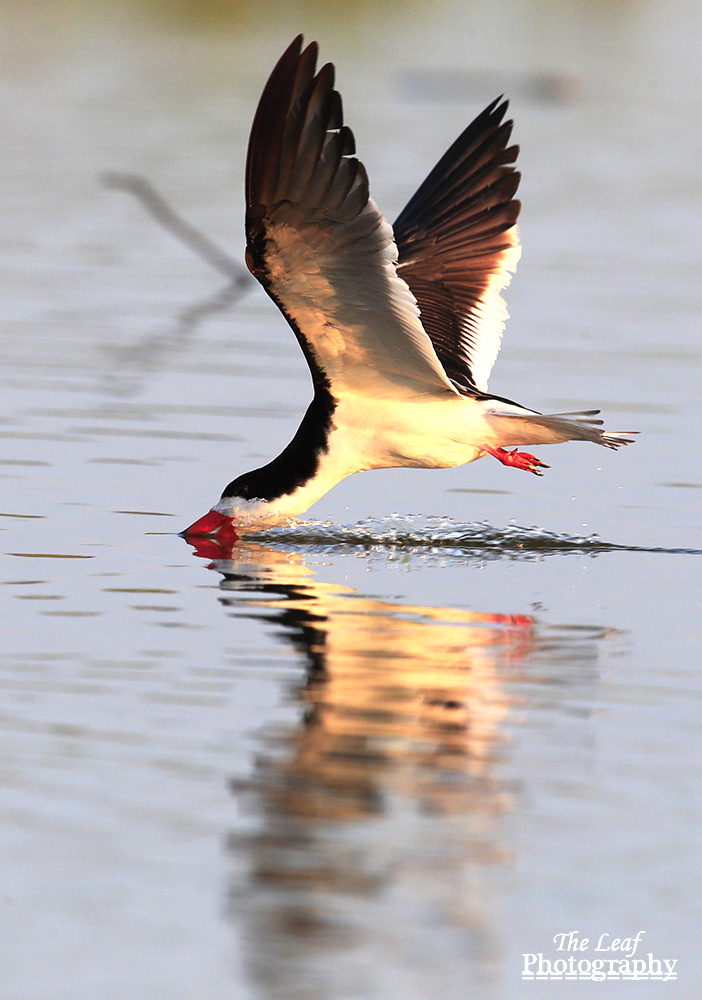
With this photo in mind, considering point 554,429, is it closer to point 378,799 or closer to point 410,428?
point 410,428

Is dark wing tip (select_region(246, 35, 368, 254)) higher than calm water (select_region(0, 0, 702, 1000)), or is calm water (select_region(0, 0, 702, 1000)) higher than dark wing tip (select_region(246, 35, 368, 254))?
dark wing tip (select_region(246, 35, 368, 254))

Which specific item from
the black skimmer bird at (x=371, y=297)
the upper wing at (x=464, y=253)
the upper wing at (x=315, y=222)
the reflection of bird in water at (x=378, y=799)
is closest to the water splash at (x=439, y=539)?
the black skimmer bird at (x=371, y=297)

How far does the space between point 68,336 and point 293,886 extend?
7.51 m

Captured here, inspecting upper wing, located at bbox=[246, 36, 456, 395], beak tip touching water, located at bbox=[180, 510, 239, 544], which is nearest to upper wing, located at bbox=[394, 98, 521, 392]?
beak tip touching water, located at bbox=[180, 510, 239, 544]

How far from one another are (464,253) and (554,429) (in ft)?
4.86

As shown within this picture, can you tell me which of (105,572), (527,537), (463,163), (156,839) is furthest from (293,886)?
(463,163)

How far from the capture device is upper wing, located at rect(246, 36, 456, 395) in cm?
572

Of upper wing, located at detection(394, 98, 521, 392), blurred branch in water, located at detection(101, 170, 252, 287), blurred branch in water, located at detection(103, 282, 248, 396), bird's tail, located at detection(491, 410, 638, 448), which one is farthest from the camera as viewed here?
blurred branch in water, located at detection(101, 170, 252, 287)

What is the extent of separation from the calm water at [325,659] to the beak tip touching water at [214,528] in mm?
73

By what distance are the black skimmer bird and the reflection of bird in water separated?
0.98 meters

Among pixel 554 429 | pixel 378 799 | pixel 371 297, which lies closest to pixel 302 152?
pixel 371 297

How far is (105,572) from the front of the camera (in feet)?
22.5

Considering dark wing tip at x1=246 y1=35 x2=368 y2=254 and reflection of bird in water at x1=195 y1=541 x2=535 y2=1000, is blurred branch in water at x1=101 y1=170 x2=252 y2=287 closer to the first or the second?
reflection of bird in water at x1=195 y1=541 x2=535 y2=1000

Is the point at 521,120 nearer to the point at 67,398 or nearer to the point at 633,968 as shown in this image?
the point at 67,398
